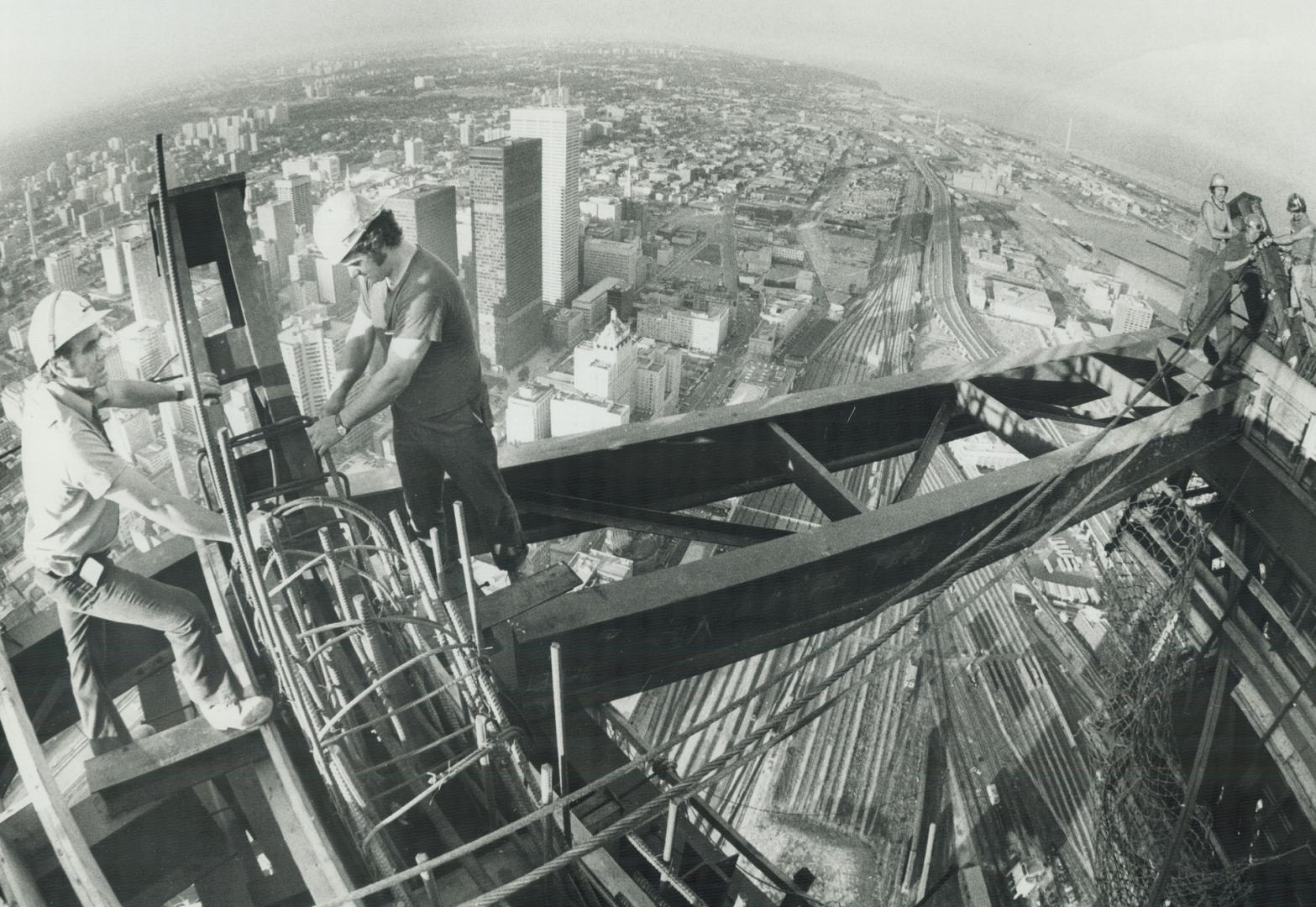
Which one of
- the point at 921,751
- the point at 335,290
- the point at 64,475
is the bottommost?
the point at 921,751

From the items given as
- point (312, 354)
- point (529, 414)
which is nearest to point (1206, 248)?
point (312, 354)

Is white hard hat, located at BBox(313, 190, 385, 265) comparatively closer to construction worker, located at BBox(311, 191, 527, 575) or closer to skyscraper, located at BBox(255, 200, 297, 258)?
construction worker, located at BBox(311, 191, 527, 575)

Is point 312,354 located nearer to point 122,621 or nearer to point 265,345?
point 265,345

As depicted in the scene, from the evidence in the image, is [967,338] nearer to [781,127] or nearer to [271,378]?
[781,127]

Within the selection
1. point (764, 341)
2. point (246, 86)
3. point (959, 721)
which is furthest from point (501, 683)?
point (764, 341)

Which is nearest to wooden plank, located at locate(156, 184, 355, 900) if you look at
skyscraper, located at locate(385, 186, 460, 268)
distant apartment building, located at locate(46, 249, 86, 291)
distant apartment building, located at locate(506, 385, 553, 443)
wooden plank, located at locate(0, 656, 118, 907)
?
wooden plank, located at locate(0, 656, 118, 907)

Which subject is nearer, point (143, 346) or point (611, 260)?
point (143, 346)
